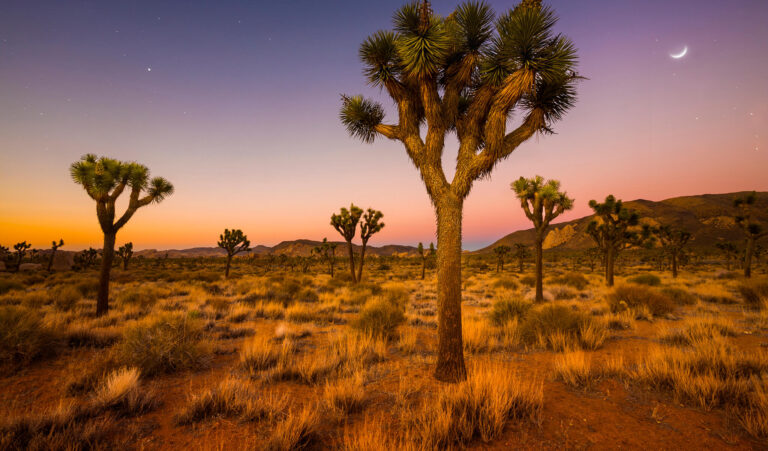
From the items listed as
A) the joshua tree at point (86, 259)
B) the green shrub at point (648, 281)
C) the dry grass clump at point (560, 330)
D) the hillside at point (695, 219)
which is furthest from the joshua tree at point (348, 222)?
the hillside at point (695, 219)

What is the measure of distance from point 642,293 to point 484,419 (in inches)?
475

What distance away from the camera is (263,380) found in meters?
5.13

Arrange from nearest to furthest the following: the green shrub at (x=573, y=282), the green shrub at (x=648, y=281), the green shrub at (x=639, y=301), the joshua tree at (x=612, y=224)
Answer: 1. the green shrub at (x=639, y=301)
2. the joshua tree at (x=612, y=224)
3. the green shrub at (x=648, y=281)
4. the green shrub at (x=573, y=282)

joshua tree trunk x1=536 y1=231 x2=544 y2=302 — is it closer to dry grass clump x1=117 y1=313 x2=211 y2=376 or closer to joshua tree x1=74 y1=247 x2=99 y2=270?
dry grass clump x1=117 y1=313 x2=211 y2=376

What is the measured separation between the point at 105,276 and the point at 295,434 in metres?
11.6

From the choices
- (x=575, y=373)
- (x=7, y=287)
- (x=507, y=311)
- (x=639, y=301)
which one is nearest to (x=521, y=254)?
(x=639, y=301)

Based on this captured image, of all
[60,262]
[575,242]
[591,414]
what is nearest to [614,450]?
[591,414]

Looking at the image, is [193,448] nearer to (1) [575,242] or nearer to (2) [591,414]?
(2) [591,414]

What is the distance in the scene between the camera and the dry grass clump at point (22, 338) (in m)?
5.51

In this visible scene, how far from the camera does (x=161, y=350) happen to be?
5586mm

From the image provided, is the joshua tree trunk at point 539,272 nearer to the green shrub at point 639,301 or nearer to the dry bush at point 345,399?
the green shrub at point 639,301

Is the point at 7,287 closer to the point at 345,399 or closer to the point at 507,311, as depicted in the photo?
the point at 345,399

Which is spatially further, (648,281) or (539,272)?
(648,281)

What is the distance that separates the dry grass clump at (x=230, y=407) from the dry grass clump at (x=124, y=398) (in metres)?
0.60
